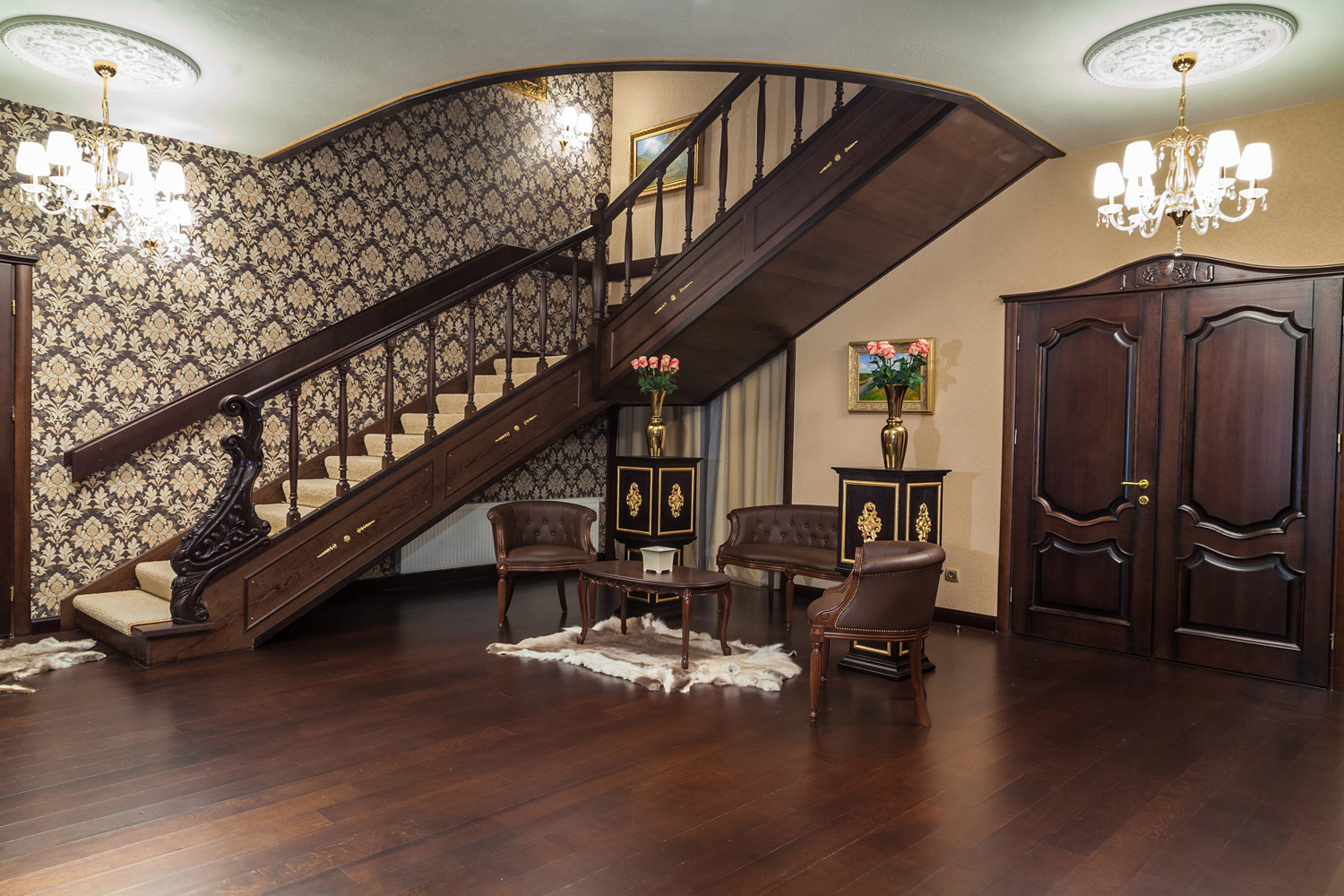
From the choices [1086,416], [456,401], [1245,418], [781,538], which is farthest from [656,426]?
[1245,418]

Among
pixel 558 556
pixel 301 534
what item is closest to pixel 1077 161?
pixel 558 556

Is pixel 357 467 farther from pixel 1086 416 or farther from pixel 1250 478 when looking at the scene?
pixel 1250 478

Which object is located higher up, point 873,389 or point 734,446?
point 873,389

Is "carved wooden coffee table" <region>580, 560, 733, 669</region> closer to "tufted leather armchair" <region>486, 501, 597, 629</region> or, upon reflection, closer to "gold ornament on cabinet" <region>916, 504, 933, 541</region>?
"tufted leather armchair" <region>486, 501, 597, 629</region>

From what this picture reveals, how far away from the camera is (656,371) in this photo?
6121mm

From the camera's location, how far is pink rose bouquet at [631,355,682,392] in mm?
6004

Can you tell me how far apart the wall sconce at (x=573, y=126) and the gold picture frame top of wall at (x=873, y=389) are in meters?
3.60

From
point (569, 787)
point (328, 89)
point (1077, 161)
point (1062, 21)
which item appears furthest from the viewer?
point (1077, 161)

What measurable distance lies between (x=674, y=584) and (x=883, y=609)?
1302 mm

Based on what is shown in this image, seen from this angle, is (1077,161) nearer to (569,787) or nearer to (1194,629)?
(1194,629)

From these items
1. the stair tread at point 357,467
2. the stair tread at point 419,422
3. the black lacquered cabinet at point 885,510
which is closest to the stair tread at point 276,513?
the stair tread at point 357,467

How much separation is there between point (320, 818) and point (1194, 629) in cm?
485

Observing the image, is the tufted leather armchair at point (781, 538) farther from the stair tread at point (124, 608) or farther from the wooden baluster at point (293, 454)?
the stair tread at point (124, 608)

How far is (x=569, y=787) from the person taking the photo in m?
3.07
